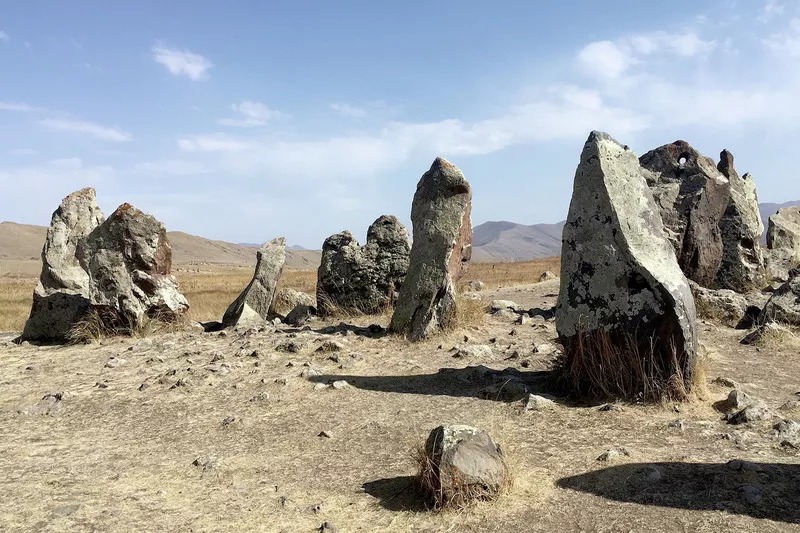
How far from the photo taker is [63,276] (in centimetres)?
1227

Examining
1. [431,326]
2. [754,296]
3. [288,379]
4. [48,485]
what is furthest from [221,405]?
[754,296]

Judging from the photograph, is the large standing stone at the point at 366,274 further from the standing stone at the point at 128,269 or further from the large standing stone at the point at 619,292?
the large standing stone at the point at 619,292

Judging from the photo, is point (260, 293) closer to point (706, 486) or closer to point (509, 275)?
point (706, 486)

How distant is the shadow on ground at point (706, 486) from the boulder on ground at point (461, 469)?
22.5 inches

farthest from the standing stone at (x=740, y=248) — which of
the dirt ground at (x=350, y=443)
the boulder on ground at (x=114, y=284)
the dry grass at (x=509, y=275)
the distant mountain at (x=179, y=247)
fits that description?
the distant mountain at (x=179, y=247)

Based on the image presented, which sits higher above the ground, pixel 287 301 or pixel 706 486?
pixel 287 301

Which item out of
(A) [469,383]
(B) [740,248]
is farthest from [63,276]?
(B) [740,248]

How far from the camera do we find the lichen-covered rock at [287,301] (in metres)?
14.6

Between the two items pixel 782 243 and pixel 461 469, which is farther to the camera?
pixel 782 243

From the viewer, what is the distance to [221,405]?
285 inches

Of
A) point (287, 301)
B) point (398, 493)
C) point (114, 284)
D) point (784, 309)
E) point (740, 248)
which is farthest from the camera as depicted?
point (740, 248)

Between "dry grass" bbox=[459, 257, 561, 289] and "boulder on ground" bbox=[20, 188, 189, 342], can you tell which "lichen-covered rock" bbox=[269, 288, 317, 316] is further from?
"dry grass" bbox=[459, 257, 561, 289]

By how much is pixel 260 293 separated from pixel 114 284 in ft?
9.71

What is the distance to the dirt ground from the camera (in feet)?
14.3
